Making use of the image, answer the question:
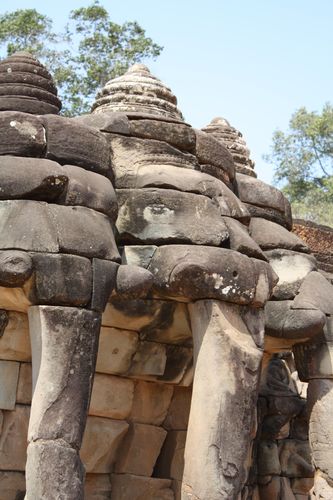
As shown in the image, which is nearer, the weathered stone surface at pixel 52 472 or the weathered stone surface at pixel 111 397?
the weathered stone surface at pixel 52 472

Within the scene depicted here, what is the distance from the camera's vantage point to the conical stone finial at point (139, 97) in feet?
27.4

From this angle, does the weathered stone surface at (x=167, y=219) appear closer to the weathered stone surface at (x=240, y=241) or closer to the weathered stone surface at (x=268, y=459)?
the weathered stone surface at (x=240, y=241)

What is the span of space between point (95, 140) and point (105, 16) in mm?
15830

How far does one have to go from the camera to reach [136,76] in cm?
865

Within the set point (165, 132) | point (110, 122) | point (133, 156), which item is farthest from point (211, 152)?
point (110, 122)

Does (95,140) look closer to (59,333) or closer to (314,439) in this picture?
(59,333)

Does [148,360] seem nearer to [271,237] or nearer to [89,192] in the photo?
[271,237]

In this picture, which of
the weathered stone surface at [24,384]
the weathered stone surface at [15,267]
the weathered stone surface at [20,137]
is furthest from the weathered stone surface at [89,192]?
the weathered stone surface at [24,384]

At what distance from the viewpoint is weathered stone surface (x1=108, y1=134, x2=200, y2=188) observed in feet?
24.8

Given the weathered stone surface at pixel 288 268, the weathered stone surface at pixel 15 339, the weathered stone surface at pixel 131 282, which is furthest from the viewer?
the weathered stone surface at pixel 288 268

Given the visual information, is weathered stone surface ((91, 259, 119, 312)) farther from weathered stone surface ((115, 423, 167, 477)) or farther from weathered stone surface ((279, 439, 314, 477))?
weathered stone surface ((279, 439, 314, 477))

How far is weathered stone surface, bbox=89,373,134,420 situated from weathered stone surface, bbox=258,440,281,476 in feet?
6.56

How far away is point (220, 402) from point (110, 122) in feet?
7.75

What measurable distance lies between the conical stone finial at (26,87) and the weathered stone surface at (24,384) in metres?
1.97
